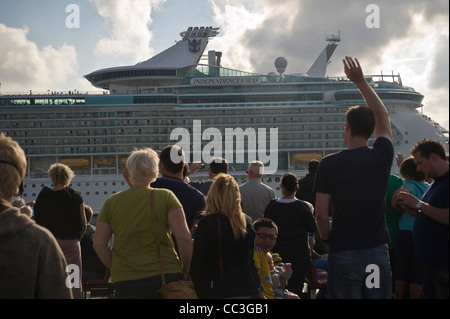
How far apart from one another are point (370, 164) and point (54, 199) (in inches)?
135

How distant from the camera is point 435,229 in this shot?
419cm

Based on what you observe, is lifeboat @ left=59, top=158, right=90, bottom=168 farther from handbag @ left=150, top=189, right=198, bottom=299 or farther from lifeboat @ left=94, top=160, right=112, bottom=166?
handbag @ left=150, top=189, right=198, bottom=299

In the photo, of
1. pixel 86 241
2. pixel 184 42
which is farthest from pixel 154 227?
pixel 184 42

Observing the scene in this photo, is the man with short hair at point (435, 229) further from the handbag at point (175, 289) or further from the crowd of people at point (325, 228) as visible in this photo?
the handbag at point (175, 289)

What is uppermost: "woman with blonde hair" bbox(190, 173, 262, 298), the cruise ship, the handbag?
the cruise ship

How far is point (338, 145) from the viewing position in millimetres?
40688

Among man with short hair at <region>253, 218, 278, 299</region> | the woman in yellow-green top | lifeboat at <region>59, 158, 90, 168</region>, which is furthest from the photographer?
lifeboat at <region>59, 158, 90, 168</region>

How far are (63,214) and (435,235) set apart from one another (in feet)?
12.1

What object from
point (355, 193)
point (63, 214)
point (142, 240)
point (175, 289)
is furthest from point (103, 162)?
point (355, 193)

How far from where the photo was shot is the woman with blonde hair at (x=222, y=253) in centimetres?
423

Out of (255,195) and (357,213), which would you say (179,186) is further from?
(255,195)

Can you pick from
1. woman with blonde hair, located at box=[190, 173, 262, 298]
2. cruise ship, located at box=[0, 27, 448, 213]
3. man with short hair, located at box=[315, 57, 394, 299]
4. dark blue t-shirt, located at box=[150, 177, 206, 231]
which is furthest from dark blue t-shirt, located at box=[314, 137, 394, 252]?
cruise ship, located at box=[0, 27, 448, 213]

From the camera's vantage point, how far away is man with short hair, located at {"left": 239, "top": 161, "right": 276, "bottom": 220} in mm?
7379

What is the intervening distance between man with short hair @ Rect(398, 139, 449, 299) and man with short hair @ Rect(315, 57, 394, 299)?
25cm
